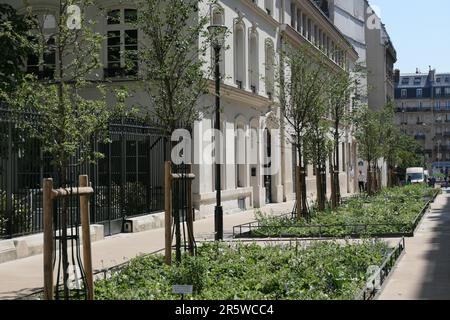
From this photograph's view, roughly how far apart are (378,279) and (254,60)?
76.5ft

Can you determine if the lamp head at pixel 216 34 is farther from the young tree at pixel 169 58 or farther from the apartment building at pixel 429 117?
the apartment building at pixel 429 117

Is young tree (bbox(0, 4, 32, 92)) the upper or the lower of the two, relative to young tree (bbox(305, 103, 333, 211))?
upper

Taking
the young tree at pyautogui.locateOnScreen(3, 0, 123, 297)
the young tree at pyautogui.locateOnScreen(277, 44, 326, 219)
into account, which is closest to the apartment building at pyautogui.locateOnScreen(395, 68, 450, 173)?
the young tree at pyautogui.locateOnScreen(277, 44, 326, 219)

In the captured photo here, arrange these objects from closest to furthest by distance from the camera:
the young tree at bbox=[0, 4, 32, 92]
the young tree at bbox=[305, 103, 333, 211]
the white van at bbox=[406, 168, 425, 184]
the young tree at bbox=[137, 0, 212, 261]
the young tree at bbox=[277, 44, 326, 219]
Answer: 1. the young tree at bbox=[137, 0, 212, 261]
2. the young tree at bbox=[0, 4, 32, 92]
3. the young tree at bbox=[277, 44, 326, 219]
4. the young tree at bbox=[305, 103, 333, 211]
5. the white van at bbox=[406, 168, 425, 184]

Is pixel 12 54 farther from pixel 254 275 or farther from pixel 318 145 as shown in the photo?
pixel 318 145

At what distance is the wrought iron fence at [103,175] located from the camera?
1406cm

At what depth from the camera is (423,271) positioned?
36.7 feet

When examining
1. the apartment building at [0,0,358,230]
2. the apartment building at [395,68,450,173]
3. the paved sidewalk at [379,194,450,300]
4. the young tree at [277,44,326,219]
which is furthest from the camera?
the apartment building at [395,68,450,173]

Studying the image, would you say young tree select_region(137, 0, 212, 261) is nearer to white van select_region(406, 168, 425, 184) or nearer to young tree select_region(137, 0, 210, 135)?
young tree select_region(137, 0, 210, 135)

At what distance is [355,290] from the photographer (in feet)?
28.3

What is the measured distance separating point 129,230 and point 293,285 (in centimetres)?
1094

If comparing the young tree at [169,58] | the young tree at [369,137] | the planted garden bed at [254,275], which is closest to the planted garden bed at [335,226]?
the planted garden bed at [254,275]

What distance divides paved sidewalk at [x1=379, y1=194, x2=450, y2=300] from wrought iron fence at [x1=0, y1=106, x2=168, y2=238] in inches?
254

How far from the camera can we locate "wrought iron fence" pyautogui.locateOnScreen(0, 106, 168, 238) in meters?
14.1
